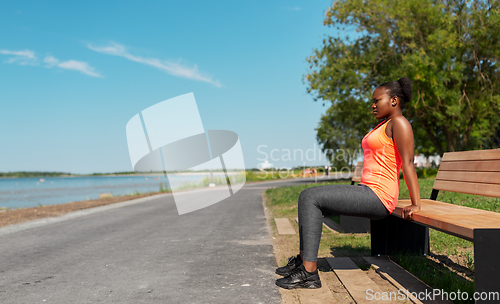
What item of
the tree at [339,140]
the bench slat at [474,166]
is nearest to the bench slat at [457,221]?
the bench slat at [474,166]

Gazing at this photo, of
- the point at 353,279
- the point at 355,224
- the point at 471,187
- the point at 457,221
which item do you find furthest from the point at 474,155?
the point at 355,224

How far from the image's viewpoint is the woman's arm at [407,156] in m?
3.03

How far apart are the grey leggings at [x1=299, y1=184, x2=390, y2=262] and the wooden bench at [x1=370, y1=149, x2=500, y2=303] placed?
0.33m

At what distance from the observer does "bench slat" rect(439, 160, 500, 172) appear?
11.1ft

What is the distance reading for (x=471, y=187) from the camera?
3.71m

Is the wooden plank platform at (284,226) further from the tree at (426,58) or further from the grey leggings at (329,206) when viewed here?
the tree at (426,58)

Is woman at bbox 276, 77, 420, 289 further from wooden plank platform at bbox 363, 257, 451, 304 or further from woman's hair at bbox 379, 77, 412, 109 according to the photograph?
wooden plank platform at bbox 363, 257, 451, 304

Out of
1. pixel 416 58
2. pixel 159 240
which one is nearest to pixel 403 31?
pixel 416 58

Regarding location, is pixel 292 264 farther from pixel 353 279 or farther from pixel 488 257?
pixel 488 257

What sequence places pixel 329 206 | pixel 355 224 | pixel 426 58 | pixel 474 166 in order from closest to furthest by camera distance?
pixel 329 206
pixel 474 166
pixel 355 224
pixel 426 58

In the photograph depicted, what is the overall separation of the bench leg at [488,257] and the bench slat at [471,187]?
1.25 m

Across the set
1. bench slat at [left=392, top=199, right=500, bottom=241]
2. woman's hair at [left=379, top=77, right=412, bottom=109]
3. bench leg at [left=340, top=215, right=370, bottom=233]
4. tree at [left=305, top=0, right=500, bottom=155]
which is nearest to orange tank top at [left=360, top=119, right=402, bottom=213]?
bench slat at [left=392, top=199, right=500, bottom=241]

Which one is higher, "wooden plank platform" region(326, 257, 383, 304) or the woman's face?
the woman's face

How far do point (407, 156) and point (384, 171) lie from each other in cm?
25
